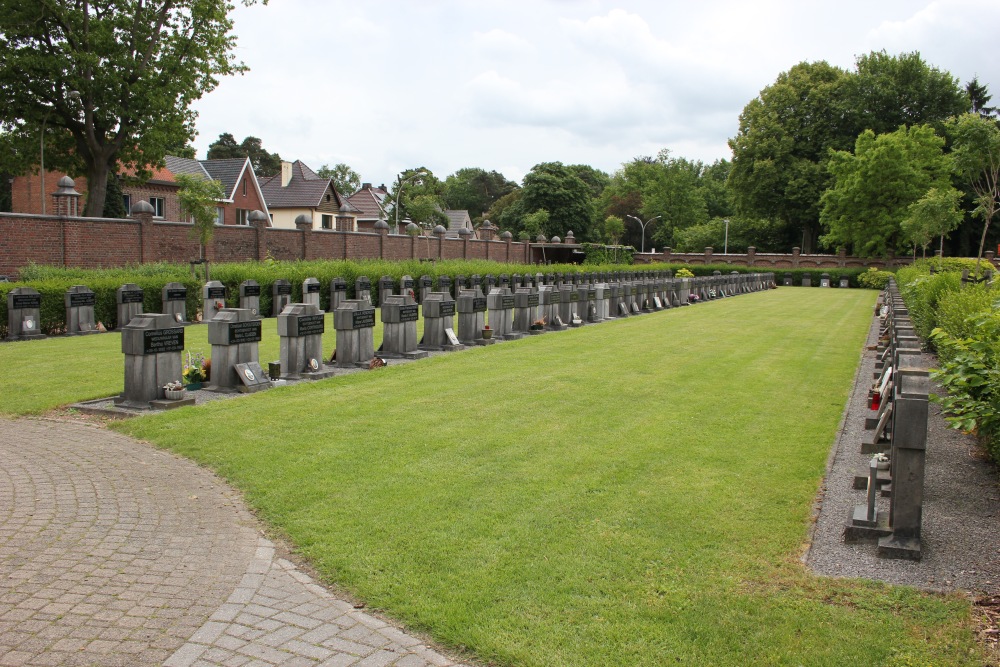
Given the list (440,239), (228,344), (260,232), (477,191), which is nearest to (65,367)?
(228,344)

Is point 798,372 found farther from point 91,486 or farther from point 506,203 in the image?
point 506,203

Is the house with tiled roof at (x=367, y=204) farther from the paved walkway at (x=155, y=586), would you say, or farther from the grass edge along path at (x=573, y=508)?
the paved walkway at (x=155, y=586)

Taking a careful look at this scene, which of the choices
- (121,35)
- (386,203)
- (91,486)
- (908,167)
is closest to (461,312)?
(91,486)

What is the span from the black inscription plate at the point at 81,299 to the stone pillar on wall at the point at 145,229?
993cm

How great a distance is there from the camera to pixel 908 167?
53781 millimetres

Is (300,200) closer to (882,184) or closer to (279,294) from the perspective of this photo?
(882,184)

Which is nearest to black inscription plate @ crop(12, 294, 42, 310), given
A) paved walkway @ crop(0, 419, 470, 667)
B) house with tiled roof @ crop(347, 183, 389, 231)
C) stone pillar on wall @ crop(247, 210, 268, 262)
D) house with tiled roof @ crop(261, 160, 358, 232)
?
paved walkway @ crop(0, 419, 470, 667)

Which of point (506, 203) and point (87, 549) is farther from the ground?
point (506, 203)

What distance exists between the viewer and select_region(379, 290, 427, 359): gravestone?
1305cm

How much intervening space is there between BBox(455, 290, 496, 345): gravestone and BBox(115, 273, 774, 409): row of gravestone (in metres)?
0.02

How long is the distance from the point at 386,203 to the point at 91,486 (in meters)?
89.7

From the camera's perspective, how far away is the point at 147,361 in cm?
892

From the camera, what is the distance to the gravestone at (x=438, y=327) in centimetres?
1419

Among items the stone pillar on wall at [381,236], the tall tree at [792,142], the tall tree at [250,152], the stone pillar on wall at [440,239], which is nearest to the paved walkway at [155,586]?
the stone pillar on wall at [381,236]
